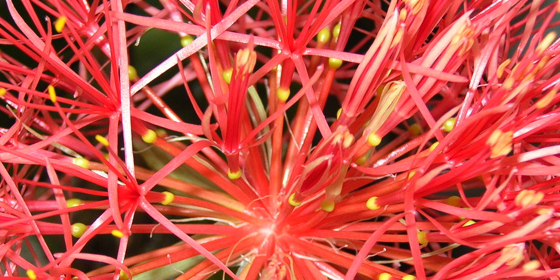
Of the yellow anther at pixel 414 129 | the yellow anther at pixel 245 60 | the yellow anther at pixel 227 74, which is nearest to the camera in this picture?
the yellow anther at pixel 245 60

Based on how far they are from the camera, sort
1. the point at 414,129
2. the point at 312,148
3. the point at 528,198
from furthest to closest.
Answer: the point at 414,129, the point at 312,148, the point at 528,198

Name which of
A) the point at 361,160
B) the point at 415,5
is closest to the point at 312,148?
the point at 361,160

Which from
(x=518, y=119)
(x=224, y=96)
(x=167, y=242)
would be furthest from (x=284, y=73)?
(x=167, y=242)

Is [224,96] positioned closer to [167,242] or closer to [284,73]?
[284,73]

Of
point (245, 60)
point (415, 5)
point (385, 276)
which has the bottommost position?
point (385, 276)

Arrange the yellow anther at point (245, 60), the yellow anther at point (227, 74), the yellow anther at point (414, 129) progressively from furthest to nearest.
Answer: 1. the yellow anther at point (414, 129)
2. the yellow anther at point (227, 74)
3. the yellow anther at point (245, 60)

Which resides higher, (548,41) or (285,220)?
(548,41)

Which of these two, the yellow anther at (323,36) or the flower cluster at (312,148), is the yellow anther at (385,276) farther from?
the yellow anther at (323,36)

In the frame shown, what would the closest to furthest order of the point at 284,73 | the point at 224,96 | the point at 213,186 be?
the point at 224,96, the point at 284,73, the point at 213,186

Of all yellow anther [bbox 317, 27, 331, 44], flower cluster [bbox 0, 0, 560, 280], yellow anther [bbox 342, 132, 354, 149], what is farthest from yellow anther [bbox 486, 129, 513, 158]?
yellow anther [bbox 317, 27, 331, 44]

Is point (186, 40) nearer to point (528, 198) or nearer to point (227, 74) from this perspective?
point (227, 74)

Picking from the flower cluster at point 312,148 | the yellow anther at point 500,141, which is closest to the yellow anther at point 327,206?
the flower cluster at point 312,148
